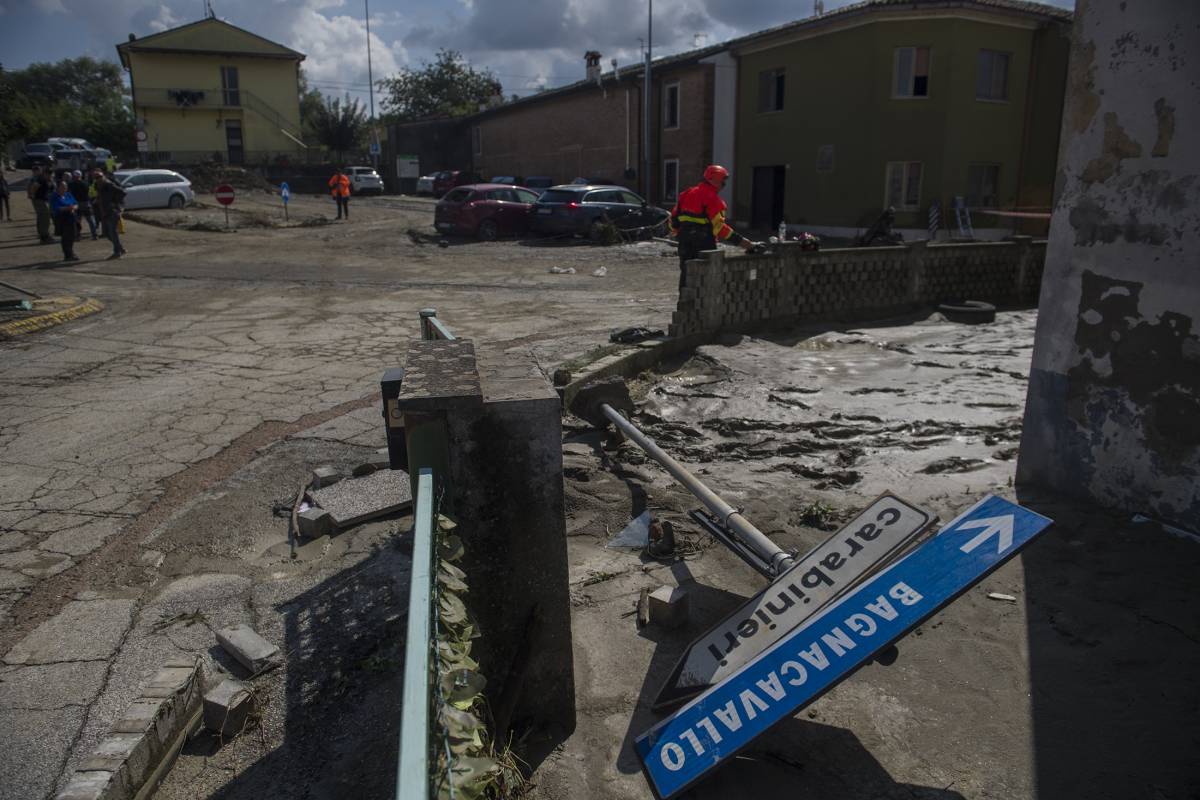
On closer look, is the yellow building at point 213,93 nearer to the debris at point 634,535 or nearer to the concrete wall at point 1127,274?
the debris at point 634,535

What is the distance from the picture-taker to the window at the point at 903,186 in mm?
23016

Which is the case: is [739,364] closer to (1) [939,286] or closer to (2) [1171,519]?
(2) [1171,519]

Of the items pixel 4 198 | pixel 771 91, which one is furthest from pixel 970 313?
pixel 4 198

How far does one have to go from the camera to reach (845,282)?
10.1 m

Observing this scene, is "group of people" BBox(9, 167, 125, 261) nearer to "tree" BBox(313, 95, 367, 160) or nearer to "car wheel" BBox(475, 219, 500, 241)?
"car wheel" BBox(475, 219, 500, 241)

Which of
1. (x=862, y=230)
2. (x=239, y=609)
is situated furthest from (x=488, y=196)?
(x=239, y=609)

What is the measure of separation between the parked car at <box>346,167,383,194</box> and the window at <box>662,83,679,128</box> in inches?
688

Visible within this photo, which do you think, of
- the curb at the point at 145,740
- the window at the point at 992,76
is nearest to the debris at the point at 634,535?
the curb at the point at 145,740

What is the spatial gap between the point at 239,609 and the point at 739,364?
5.16m

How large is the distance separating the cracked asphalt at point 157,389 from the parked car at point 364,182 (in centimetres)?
2269

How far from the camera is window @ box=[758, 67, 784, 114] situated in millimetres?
25688

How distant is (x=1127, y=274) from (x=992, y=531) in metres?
2.53

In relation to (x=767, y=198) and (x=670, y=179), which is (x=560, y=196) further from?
(x=670, y=179)

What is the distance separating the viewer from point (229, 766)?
278 centimetres
